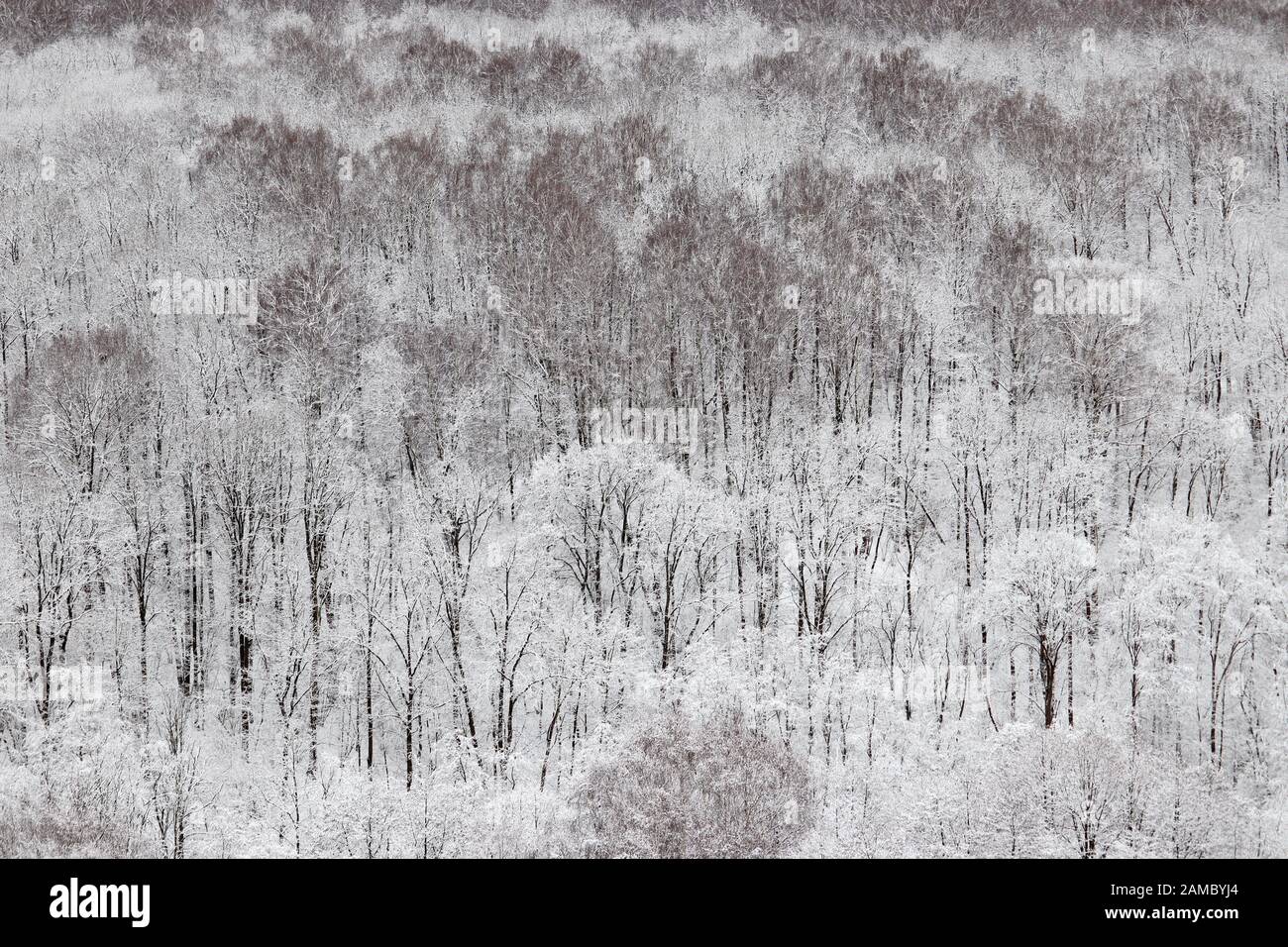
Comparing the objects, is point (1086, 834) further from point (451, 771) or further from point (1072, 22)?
point (1072, 22)

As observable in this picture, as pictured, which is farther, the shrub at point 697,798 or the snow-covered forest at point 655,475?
the snow-covered forest at point 655,475

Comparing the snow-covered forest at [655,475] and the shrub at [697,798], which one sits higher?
the snow-covered forest at [655,475]

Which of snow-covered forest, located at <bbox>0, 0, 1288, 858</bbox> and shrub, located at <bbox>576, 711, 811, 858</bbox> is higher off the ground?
snow-covered forest, located at <bbox>0, 0, 1288, 858</bbox>

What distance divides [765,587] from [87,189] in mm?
59487

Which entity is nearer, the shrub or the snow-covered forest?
the shrub

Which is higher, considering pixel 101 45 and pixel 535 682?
pixel 101 45

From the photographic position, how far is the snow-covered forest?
4616 centimetres

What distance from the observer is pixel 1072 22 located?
102688 mm

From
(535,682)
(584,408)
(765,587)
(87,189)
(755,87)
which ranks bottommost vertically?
(535,682)

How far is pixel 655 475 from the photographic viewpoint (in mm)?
60281

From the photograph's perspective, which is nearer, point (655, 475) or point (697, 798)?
point (697, 798)

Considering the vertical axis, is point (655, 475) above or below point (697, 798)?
above

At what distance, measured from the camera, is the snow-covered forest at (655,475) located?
151ft
